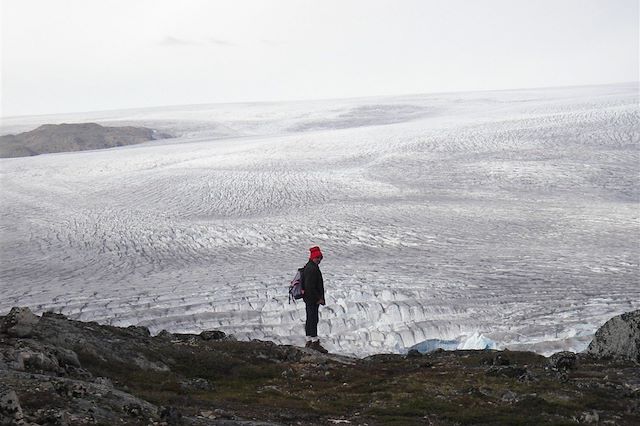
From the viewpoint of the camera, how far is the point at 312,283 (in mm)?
9969

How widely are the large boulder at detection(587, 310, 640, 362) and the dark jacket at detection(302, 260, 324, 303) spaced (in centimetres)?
360

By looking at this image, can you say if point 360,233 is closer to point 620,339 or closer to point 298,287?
point 298,287

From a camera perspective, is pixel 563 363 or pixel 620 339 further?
pixel 620 339

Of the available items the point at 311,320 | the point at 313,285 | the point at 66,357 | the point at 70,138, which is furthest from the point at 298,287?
the point at 70,138

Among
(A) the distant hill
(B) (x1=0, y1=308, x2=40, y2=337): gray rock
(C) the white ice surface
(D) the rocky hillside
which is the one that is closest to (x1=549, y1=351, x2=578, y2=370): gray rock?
(D) the rocky hillside

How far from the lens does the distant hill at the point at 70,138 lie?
1898 inches

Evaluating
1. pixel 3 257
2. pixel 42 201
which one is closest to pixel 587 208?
pixel 3 257

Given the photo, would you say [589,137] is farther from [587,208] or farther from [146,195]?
[146,195]

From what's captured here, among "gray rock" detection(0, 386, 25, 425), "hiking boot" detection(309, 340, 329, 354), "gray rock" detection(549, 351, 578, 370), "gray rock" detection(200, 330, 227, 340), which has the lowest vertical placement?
"hiking boot" detection(309, 340, 329, 354)

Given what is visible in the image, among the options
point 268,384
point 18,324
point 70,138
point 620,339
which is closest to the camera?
point 18,324

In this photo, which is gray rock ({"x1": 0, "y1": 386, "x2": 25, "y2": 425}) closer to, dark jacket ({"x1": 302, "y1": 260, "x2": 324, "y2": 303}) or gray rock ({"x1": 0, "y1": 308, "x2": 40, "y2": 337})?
gray rock ({"x1": 0, "y1": 308, "x2": 40, "y2": 337})

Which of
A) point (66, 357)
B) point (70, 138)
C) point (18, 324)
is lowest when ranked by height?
point (66, 357)

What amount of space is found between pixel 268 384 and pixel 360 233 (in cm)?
1088

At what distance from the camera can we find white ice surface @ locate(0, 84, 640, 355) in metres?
12.6
